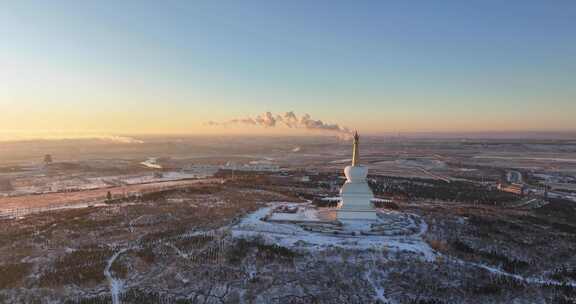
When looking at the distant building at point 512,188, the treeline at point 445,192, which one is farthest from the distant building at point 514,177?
the treeline at point 445,192

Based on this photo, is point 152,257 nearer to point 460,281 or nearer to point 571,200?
point 460,281

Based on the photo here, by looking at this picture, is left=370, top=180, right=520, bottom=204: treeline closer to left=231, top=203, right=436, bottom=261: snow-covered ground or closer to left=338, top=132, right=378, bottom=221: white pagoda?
left=338, top=132, right=378, bottom=221: white pagoda

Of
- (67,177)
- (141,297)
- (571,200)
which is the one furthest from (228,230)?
(67,177)

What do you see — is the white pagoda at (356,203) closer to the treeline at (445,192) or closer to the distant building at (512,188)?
the treeline at (445,192)

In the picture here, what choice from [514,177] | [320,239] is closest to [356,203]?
[320,239]

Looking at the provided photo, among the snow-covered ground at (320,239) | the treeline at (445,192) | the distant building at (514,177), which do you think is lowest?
the distant building at (514,177)

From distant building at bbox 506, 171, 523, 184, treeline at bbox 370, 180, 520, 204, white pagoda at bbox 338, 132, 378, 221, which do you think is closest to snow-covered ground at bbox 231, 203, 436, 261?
white pagoda at bbox 338, 132, 378, 221

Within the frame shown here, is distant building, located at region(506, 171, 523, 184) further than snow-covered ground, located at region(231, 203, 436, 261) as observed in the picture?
Yes

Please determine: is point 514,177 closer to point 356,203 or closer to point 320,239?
point 356,203
